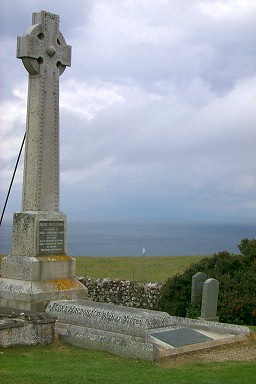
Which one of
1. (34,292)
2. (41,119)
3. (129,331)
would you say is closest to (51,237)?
(34,292)

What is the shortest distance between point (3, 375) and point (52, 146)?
249 inches

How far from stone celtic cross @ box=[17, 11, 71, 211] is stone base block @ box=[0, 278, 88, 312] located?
172 cm

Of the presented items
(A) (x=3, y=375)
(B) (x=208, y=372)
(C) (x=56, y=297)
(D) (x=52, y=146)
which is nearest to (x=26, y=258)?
(C) (x=56, y=297)

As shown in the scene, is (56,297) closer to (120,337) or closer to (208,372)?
(120,337)

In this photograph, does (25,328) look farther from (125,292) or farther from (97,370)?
(125,292)

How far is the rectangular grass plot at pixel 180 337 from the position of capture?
11.7 m

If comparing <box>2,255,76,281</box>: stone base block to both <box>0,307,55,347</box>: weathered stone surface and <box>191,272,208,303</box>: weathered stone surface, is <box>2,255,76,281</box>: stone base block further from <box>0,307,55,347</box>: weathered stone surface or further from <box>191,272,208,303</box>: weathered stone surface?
<box>191,272,208,303</box>: weathered stone surface

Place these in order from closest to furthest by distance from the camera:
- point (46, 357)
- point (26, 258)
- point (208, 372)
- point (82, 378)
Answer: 1. point (82, 378)
2. point (208, 372)
3. point (46, 357)
4. point (26, 258)

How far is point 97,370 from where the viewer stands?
10.2 m

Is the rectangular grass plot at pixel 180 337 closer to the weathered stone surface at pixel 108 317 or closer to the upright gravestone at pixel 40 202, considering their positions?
the weathered stone surface at pixel 108 317

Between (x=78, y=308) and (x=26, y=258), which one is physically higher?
(x=26, y=258)

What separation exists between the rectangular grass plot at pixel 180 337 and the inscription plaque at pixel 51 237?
3622mm

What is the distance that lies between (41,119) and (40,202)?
1920 millimetres

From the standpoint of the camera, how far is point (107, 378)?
31.6 feet
